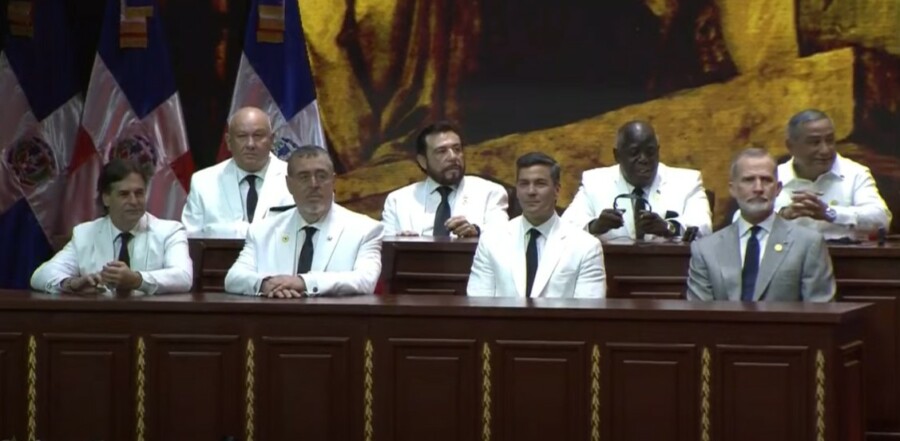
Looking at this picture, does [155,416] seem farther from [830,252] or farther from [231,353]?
[830,252]

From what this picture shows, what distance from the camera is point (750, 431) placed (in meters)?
7.02

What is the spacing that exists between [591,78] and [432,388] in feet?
14.4

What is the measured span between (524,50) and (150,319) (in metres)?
4.52

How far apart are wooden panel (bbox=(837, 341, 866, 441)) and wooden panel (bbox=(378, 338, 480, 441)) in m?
1.53

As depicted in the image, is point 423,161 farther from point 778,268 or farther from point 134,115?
point 778,268

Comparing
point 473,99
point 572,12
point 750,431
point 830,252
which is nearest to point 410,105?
point 473,99

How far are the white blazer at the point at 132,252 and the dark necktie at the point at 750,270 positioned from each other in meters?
2.64

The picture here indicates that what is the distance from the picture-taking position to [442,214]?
395 inches

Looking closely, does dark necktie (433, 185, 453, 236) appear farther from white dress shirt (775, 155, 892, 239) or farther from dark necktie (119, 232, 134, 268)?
dark necktie (119, 232, 134, 268)

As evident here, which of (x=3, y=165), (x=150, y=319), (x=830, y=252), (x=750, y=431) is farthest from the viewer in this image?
(x=3, y=165)

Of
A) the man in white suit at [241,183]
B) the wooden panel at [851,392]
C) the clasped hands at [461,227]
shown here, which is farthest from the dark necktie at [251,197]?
the wooden panel at [851,392]

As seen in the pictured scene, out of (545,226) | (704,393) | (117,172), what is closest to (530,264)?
(545,226)

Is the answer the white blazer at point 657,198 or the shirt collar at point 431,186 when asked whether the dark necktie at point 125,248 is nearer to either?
the shirt collar at point 431,186

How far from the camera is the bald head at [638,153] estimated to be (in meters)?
9.59
